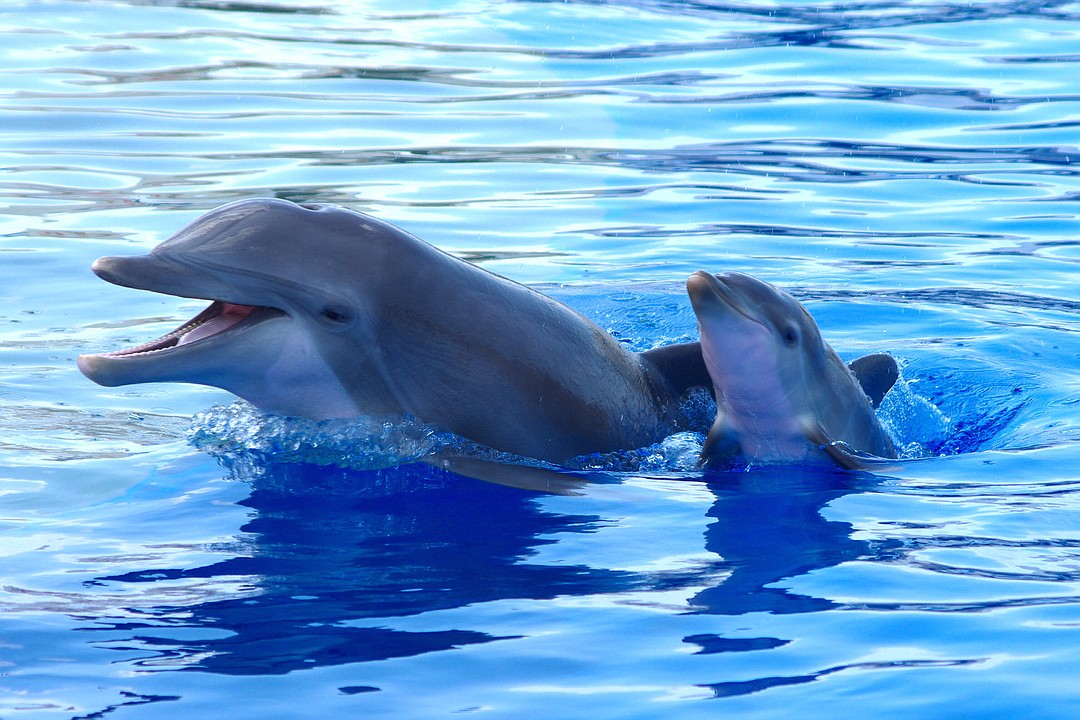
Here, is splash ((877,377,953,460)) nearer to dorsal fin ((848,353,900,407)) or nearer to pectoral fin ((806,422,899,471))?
dorsal fin ((848,353,900,407))

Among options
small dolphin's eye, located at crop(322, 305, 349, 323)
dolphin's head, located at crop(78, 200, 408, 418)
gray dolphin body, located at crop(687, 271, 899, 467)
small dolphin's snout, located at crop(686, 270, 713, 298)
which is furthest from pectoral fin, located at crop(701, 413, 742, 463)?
small dolphin's eye, located at crop(322, 305, 349, 323)

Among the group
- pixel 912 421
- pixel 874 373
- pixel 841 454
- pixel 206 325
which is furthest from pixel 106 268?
pixel 912 421

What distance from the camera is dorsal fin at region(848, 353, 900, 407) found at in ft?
24.0

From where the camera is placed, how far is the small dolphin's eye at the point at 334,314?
18.6 ft

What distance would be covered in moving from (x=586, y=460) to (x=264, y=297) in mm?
1544

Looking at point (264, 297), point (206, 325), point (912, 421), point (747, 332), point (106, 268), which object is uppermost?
point (106, 268)

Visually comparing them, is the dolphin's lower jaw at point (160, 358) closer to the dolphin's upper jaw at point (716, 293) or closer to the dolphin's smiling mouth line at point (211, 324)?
the dolphin's smiling mouth line at point (211, 324)

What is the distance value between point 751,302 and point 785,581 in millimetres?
1741

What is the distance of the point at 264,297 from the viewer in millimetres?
5566

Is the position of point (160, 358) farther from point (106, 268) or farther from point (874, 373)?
point (874, 373)

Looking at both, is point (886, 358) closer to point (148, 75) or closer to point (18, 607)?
point (18, 607)

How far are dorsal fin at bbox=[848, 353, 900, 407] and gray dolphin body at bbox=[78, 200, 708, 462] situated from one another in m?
1.57

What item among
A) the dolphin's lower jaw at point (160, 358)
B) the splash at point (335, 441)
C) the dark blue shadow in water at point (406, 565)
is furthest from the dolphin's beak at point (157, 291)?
the dark blue shadow in water at point (406, 565)

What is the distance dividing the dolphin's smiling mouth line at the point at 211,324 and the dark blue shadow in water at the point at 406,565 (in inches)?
27.5
